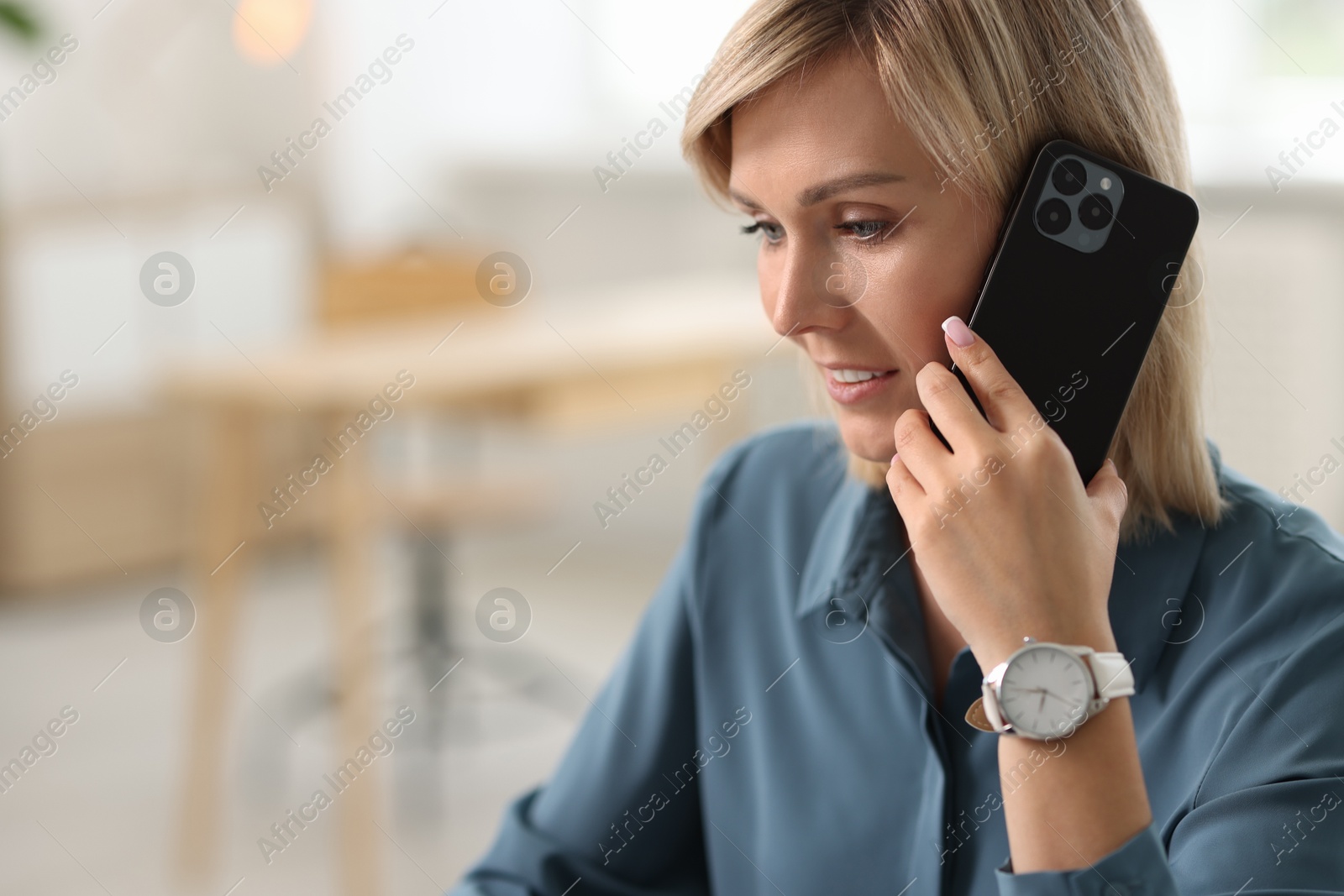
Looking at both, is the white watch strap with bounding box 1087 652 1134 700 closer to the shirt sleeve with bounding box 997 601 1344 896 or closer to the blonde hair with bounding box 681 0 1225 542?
the shirt sleeve with bounding box 997 601 1344 896

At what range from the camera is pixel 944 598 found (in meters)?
0.81

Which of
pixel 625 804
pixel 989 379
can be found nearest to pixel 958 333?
pixel 989 379

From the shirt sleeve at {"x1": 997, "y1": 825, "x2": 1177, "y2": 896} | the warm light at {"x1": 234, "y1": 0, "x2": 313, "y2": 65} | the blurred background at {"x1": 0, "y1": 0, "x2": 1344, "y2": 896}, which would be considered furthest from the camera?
the warm light at {"x1": 234, "y1": 0, "x2": 313, "y2": 65}

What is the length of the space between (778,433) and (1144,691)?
41 cm

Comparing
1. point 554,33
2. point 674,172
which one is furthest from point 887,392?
point 554,33

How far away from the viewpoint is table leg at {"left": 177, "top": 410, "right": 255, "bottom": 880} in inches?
96.2

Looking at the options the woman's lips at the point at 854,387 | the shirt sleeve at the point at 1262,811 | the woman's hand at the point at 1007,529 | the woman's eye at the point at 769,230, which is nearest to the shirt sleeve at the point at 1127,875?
the shirt sleeve at the point at 1262,811

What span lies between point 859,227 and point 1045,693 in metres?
0.32

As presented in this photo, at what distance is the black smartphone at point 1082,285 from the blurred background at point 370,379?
1.53 metres

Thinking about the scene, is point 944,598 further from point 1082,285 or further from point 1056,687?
point 1082,285

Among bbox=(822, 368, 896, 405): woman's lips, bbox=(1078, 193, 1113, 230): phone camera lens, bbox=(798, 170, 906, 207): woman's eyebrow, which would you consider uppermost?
bbox=(798, 170, 906, 207): woman's eyebrow

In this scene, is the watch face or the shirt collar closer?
the watch face

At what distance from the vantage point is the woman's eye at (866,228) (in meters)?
0.89

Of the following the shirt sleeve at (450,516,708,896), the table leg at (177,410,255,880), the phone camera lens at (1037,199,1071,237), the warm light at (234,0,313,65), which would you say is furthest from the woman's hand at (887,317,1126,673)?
the warm light at (234,0,313,65)
